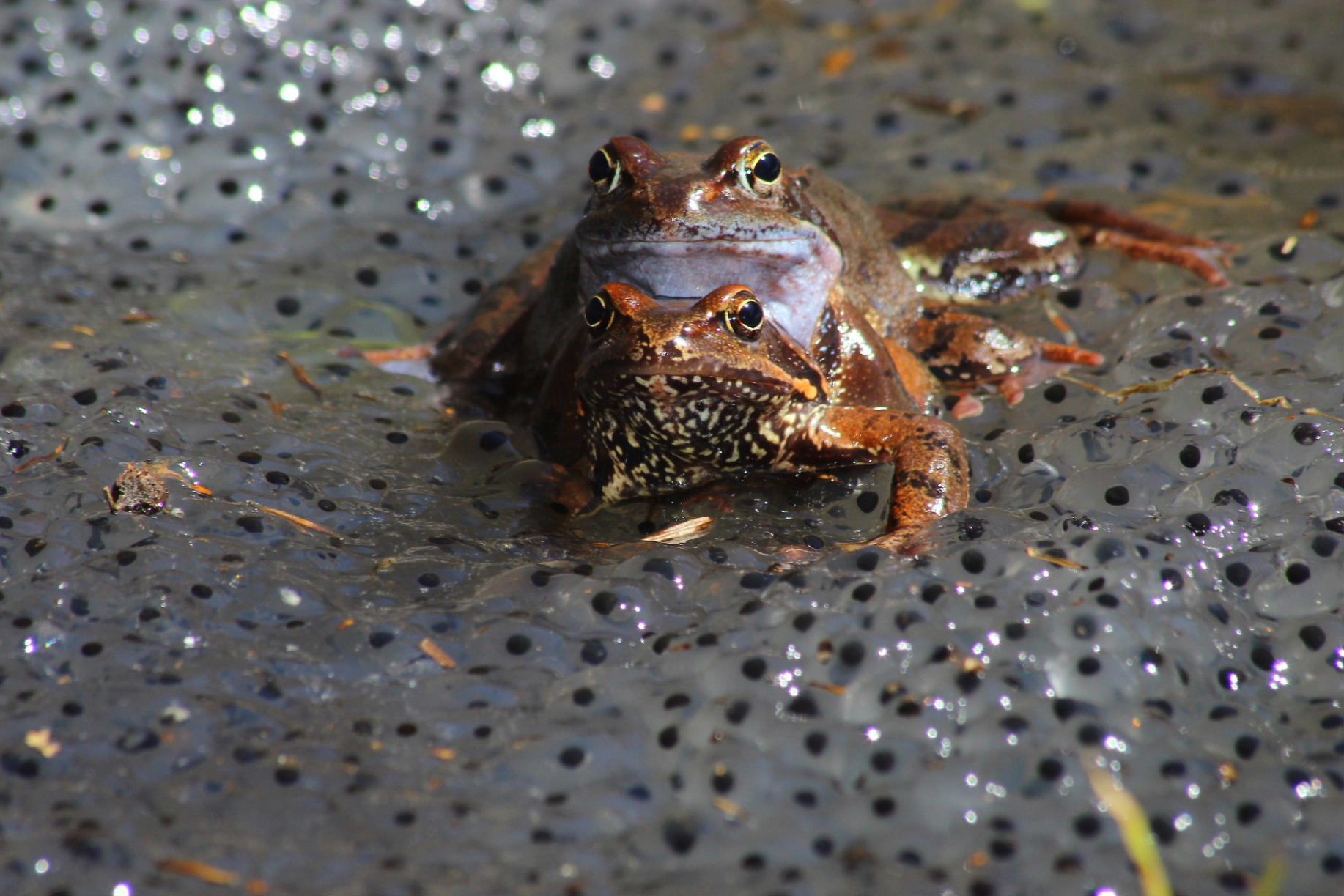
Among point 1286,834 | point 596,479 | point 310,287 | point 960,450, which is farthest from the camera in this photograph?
point 310,287

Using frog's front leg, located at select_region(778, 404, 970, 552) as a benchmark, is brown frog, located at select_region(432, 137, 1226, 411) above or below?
above

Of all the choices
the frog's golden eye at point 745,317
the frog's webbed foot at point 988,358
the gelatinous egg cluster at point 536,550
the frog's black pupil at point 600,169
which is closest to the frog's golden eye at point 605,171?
the frog's black pupil at point 600,169

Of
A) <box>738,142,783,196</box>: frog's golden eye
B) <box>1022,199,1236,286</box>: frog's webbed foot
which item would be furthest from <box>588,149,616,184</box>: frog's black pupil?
<box>1022,199,1236,286</box>: frog's webbed foot

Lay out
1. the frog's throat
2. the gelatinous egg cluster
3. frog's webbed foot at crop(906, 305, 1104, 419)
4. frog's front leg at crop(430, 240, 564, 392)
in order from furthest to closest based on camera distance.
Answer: frog's front leg at crop(430, 240, 564, 392)
frog's webbed foot at crop(906, 305, 1104, 419)
the frog's throat
the gelatinous egg cluster

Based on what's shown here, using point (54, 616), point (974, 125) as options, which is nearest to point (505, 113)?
point (974, 125)

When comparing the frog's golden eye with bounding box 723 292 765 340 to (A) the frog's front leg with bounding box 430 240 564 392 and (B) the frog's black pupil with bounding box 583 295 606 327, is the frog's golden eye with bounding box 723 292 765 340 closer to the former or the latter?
(B) the frog's black pupil with bounding box 583 295 606 327

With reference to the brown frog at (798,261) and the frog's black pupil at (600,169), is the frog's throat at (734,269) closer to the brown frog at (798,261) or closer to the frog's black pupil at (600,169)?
the brown frog at (798,261)

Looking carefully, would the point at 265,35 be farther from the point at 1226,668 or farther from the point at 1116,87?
the point at 1226,668
